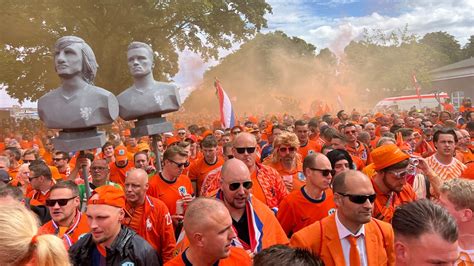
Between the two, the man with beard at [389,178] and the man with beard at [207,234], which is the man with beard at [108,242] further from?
the man with beard at [389,178]

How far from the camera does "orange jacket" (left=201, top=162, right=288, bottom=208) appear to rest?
4.46 meters

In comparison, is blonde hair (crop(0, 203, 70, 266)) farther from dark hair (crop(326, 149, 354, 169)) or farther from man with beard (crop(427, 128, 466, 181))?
man with beard (crop(427, 128, 466, 181))

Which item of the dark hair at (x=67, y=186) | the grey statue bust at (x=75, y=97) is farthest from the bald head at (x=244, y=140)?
the dark hair at (x=67, y=186)

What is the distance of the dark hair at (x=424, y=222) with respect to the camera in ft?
7.23

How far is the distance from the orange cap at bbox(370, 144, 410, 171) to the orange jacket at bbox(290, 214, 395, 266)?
892 millimetres

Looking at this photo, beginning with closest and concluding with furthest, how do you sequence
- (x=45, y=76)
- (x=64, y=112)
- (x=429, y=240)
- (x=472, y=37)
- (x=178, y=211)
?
(x=429, y=240)
(x=178, y=211)
(x=64, y=112)
(x=45, y=76)
(x=472, y=37)

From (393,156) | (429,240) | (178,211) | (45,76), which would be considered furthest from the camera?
(45,76)

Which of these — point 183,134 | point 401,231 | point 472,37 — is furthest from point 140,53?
point 472,37

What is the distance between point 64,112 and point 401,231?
367 centimetres

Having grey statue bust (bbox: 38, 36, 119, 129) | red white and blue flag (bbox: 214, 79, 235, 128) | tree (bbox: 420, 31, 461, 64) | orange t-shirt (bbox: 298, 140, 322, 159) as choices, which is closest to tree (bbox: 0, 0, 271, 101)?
red white and blue flag (bbox: 214, 79, 235, 128)

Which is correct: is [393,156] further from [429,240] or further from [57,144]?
[57,144]

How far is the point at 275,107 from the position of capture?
44.4 metres

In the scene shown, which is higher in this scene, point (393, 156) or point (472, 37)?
point (472, 37)

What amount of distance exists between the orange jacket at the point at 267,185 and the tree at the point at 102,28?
48.0ft
